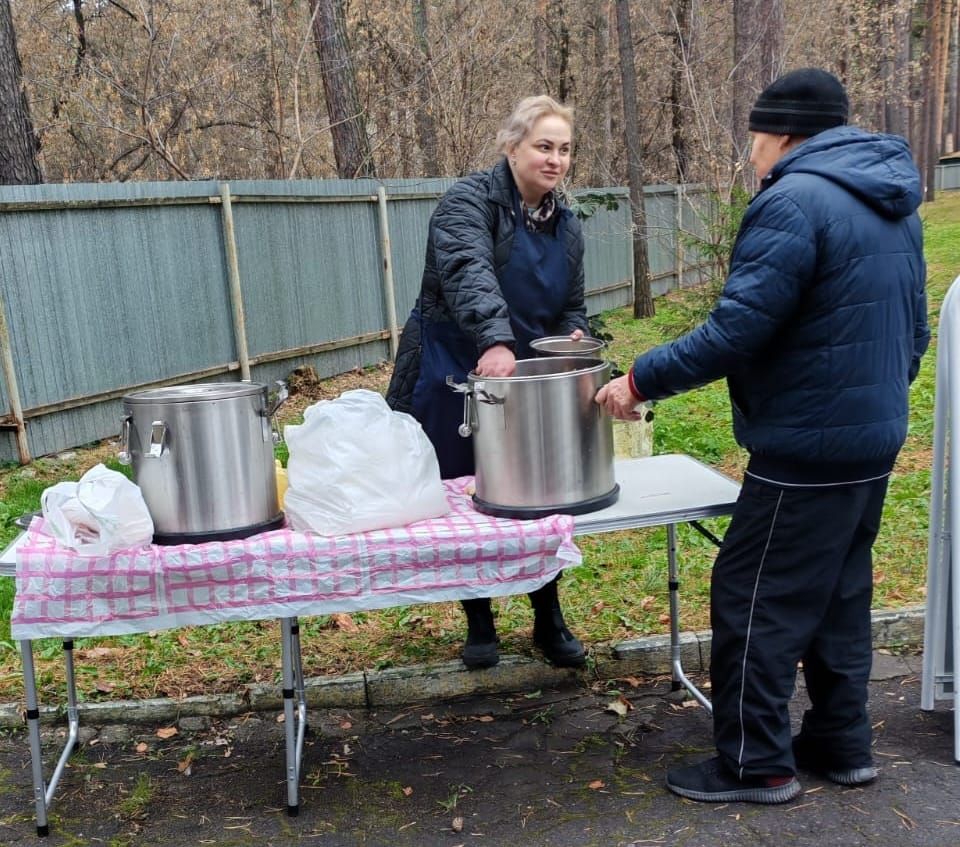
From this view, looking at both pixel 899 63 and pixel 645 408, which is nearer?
pixel 645 408

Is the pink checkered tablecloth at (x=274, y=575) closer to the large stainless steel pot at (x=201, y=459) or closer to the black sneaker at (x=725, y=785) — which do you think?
the large stainless steel pot at (x=201, y=459)

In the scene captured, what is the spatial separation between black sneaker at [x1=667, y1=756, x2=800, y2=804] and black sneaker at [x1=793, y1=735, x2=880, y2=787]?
0.55 feet

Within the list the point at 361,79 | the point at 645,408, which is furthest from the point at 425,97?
the point at 645,408

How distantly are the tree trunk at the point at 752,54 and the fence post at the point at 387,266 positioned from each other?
149 inches

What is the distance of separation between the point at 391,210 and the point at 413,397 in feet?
27.0

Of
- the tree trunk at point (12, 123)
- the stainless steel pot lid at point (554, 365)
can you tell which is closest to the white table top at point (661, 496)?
the stainless steel pot lid at point (554, 365)

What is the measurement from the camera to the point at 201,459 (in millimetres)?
2592

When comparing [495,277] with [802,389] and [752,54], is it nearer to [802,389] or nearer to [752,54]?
[802,389]

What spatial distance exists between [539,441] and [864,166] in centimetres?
108

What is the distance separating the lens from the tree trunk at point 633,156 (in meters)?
14.5

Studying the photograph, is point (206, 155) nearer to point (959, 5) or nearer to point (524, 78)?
point (524, 78)

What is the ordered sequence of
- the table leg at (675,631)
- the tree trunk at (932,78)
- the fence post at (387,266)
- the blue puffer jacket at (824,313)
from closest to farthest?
the blue puffer jacket at (824,313) → the table leg at (675,631) → the fence post at (387,266) → the tree trunk at (932,78)

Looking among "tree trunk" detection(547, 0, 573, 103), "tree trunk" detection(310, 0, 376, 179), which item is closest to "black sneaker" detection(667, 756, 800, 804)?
"tree trunk" detection(310, 0, 376, 179)

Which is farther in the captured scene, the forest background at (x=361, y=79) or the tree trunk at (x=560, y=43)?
the tree trunk at (x=560, y=43)
